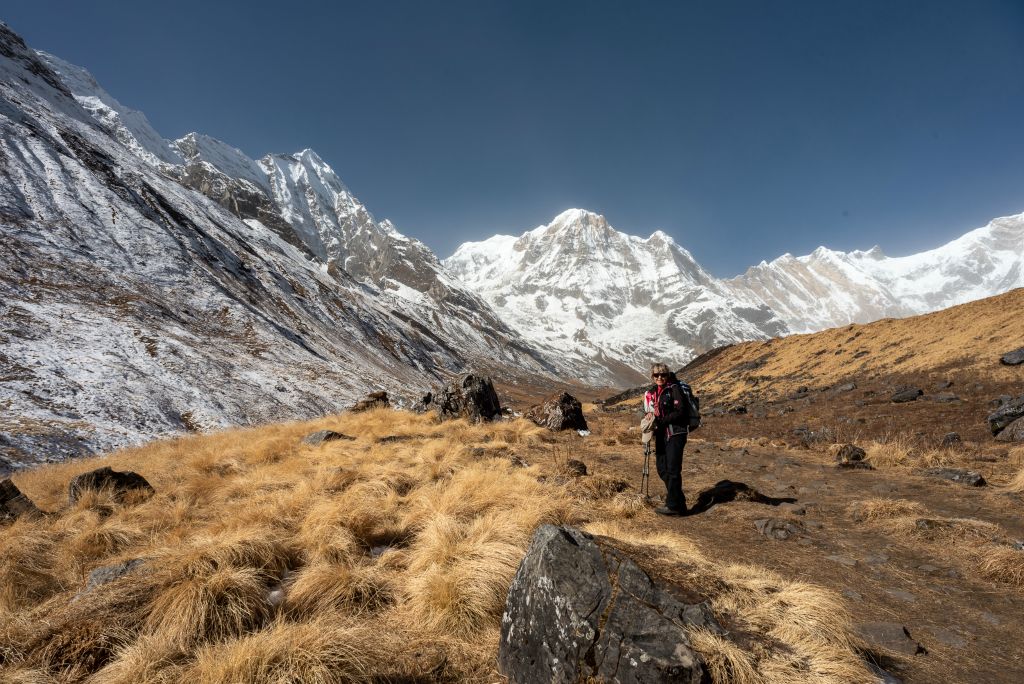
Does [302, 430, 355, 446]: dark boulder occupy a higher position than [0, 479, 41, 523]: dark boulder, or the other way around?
[302, 430, 355, 446]: dark boulder

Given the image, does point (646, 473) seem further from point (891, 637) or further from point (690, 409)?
point (891, 637)

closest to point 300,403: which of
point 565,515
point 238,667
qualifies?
point 565,515

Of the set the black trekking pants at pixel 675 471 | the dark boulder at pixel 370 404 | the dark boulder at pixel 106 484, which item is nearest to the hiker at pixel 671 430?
the black trekking pants at pixel 675 471

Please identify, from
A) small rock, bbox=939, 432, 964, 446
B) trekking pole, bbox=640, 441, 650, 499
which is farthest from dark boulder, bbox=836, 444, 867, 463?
trekking pole, bbox=640, 441, 650, 499

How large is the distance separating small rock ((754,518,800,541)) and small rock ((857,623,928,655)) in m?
2.44

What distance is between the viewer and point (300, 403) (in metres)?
29.5

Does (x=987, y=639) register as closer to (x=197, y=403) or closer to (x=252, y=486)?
(x=252, y=486)

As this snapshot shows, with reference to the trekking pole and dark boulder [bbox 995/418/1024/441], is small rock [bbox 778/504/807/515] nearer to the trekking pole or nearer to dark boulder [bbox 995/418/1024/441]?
the trekking pole

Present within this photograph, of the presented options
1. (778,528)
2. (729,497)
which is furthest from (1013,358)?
(778,528)

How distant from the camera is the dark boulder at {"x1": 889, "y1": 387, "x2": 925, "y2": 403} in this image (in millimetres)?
15234

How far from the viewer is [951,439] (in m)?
11.1

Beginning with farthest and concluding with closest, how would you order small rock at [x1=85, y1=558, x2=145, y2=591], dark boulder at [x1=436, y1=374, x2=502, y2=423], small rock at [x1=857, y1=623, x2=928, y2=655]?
dark boulder at [x1=436, y1=374, x2=502, y2=423], small rock at [x1=85, y1=558, x2=145, y2=591], small rock at [x1=857, y1=623, x2=928, y2=655]

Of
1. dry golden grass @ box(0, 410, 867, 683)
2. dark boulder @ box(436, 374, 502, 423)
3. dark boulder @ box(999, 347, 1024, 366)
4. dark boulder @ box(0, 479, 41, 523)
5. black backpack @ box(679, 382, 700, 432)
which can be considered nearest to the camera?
dry golden grass @ box(0, 410, 867, 683)

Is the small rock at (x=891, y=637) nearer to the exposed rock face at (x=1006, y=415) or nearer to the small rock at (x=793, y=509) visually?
the small rock at (x=793, y=509)
